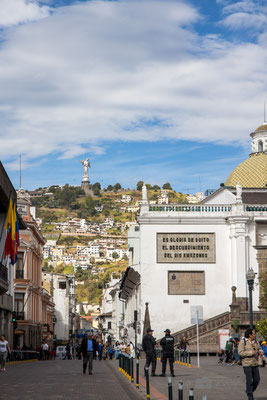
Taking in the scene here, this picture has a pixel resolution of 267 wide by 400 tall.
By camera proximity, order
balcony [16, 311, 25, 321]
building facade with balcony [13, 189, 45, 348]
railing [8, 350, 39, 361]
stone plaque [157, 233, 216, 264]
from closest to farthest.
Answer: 1. railing [8, 350, 39, 361]
2. stone plaque [157, 233, 216, 264]
3. balcony [16, 311, 25, 321]
4. building facade with balcony [13, 189, 45, 348]

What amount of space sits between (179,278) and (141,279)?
2.78 meters

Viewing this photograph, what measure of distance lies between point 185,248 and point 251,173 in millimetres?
16271

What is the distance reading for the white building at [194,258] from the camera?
5019 cm

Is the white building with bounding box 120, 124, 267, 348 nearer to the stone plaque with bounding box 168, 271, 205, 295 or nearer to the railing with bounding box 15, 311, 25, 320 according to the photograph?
the stone plaque with bounding box 168, 271, 205, 295

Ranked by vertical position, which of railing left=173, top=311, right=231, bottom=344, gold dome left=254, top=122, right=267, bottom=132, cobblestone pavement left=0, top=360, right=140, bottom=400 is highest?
gold dome left=254, top=122, right=267, bottom=132

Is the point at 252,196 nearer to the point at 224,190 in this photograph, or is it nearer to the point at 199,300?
the point at 224,190

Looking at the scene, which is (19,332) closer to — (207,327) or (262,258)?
(207,327)

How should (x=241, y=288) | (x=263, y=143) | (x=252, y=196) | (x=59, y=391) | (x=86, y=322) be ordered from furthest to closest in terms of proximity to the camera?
(x=86, y=322) → (x=263, y=143) → (x=252, y=196) → (x=241, y=288) → (x=59, y=391)

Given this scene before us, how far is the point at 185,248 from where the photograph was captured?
166ft

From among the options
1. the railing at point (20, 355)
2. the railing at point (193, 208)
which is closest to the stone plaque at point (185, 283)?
the railing at point (193, 208)

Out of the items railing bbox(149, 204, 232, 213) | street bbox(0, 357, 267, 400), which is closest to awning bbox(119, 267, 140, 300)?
railing bbox(149, 204, 232, 213)

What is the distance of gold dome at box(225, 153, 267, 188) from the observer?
206 feet

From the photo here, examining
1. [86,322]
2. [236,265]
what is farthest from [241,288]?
[86,322]

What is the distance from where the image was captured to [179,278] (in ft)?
166
